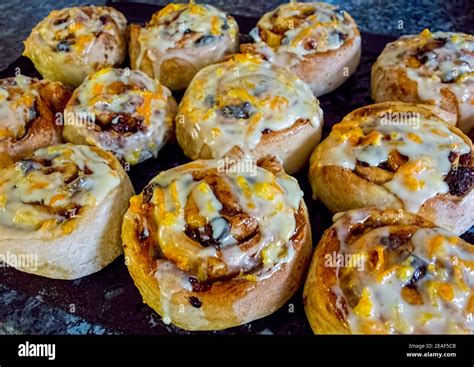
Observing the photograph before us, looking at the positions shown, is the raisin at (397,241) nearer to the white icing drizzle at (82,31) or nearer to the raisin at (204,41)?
the raisin at (204,41)

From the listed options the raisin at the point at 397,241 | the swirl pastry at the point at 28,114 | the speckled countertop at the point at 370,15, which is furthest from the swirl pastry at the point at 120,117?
the speckled countertop at the point at 370,15

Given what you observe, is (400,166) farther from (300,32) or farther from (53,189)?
(53,189)

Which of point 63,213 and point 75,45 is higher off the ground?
point 75,45

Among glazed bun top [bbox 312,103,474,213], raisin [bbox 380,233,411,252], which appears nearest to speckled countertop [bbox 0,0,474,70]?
glazed bun top [bbox 312,103,474,213]

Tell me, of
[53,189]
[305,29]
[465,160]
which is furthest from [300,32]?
[53,189]

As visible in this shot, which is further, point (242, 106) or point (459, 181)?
point (242, 106)
